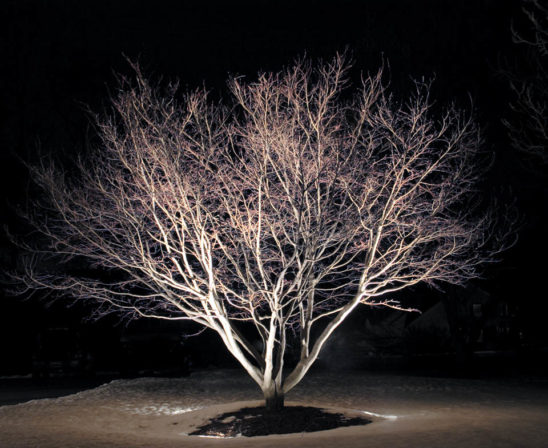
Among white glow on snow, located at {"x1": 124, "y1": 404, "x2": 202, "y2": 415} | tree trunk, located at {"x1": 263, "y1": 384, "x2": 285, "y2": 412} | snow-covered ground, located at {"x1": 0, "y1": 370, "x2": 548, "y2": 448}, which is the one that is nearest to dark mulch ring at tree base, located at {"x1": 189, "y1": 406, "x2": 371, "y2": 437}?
tree trunk, located at {"x1": 263, "y1": 384, "x2": 285, "y2": 412}

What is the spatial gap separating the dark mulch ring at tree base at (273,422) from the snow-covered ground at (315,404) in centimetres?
43

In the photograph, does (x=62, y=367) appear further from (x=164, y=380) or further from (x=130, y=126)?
(x=130, y=126)

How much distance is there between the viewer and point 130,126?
40.3 ft

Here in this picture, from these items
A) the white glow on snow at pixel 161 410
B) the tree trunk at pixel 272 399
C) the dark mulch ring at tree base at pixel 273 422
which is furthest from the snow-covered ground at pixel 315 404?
the tree trunk at pixel 272 399

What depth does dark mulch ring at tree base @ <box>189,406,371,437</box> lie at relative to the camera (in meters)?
11.6

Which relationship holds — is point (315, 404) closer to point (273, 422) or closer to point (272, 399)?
Result: point (272, 399)

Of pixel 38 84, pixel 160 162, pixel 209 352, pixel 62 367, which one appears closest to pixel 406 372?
pixel 209 352

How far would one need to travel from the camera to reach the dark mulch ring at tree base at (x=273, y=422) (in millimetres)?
11633

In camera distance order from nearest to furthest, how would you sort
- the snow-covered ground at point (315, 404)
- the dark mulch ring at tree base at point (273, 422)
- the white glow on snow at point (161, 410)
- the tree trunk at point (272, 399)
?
the snow-covered ground at point (315, 404), the dark mulch ring at tree base at point (273, 422), the tree trunk at point (272, 399), the white glow on snow at point (161, 410)

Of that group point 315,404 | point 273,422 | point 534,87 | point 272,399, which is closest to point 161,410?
point 272,399

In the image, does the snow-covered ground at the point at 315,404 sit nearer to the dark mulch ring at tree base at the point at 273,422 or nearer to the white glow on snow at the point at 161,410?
the white glow on snow at the point at 161,410

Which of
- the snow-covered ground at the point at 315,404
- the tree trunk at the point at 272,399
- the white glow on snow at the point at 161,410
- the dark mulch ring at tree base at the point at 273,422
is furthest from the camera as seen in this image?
the white glow on snow at the point at 161,410

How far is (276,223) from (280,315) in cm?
169

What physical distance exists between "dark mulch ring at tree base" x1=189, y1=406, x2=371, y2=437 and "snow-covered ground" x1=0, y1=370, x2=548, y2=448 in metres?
0.43
